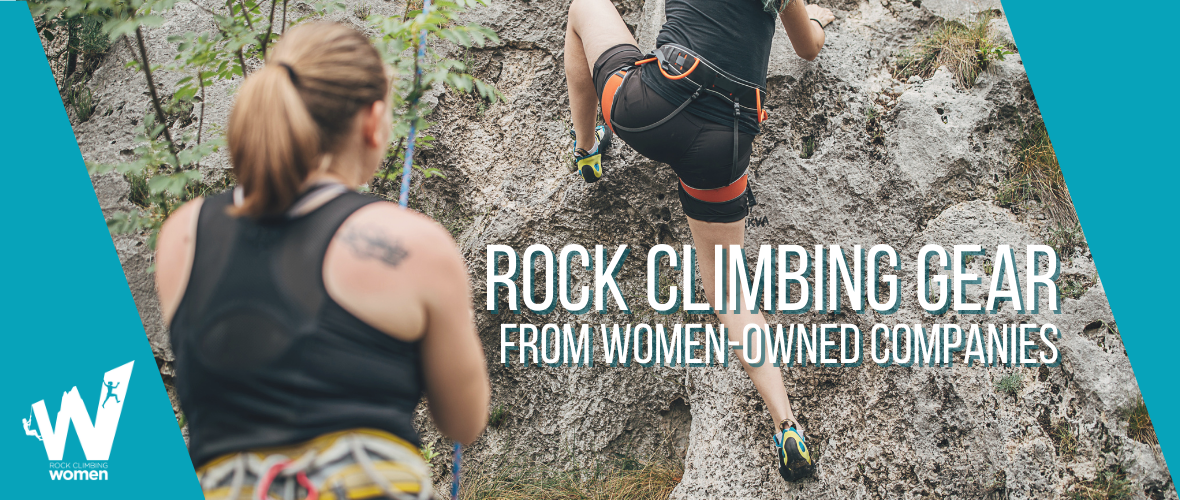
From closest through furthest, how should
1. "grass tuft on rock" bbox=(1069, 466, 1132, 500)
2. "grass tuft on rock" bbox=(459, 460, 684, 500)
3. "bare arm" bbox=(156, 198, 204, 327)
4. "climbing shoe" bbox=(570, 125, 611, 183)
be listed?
"bare arm" bbox=(156, 198, 204, 327)
"grass tuft on rock" bbox=(1069, 466, 1132, 500)
"climbing shoe" bbox=(570, 125, 611, 183)
"grass tuft on rock" bbox=(459, 460, 684, 500)

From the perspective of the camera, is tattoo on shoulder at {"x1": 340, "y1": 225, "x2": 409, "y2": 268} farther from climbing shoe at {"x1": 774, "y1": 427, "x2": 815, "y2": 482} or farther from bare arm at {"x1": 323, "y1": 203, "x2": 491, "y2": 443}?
climbing shoe at {"x1": 774, "y1": 427, "x2": 815, "y2": 482}

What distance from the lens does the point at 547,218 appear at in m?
3.78

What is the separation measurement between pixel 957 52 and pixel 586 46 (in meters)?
1.84

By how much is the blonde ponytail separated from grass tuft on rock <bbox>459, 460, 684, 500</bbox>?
302cm

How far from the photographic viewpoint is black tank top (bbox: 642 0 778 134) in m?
2.63

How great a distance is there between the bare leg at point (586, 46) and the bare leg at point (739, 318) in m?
0.75

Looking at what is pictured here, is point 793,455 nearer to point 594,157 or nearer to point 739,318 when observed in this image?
point 739,318

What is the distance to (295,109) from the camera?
1102 millimetres

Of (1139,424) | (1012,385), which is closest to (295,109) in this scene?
(1012,385)

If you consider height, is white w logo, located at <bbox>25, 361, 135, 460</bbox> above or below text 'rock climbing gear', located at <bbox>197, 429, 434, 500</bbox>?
below

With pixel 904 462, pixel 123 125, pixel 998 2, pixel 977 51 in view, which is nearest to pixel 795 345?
pixel 904 462

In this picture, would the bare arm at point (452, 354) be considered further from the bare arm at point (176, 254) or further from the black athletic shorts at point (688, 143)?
the black athletic shorts at point (688, 143)

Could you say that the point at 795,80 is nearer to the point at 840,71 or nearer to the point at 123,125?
the point at 840,71

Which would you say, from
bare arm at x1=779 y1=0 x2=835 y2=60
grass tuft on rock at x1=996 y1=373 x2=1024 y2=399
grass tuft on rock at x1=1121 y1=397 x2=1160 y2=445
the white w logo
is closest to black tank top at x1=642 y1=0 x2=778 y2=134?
bare arm at x1=779 y1=0 x2=835 y2=60
